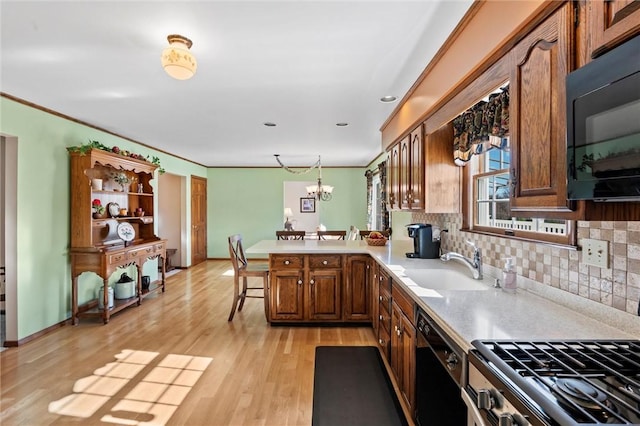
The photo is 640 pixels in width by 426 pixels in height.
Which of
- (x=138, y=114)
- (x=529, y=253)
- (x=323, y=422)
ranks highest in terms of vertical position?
(x=138, y=114)

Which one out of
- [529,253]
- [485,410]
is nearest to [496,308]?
[529,253]

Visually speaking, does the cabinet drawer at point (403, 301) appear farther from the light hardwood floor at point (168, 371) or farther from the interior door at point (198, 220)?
the interior door at point (198, 220)

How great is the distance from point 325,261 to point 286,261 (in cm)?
44

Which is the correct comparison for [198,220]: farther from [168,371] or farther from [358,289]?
[168,371]

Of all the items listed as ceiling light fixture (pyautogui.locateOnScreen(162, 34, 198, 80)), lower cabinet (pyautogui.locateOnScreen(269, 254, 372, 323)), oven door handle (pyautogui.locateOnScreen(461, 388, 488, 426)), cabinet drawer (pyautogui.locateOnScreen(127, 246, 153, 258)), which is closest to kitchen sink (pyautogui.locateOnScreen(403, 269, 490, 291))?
oven door handle (pyautogui.locateOnScreen(461, 388, 488, 426))

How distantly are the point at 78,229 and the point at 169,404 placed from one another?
2584 millimetres

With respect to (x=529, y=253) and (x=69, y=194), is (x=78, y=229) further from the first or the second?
(x=529, y=253)

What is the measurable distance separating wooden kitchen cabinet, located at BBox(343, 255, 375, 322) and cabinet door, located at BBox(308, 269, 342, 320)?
93 mm

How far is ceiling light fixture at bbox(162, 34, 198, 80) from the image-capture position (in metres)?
1.98

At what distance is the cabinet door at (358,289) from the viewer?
12.1 feet

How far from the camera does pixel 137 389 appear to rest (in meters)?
2.48

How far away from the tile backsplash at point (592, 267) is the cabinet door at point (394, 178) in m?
1.64

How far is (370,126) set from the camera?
4.32 meters

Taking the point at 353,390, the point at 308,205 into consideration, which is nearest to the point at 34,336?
the point at 353,390
